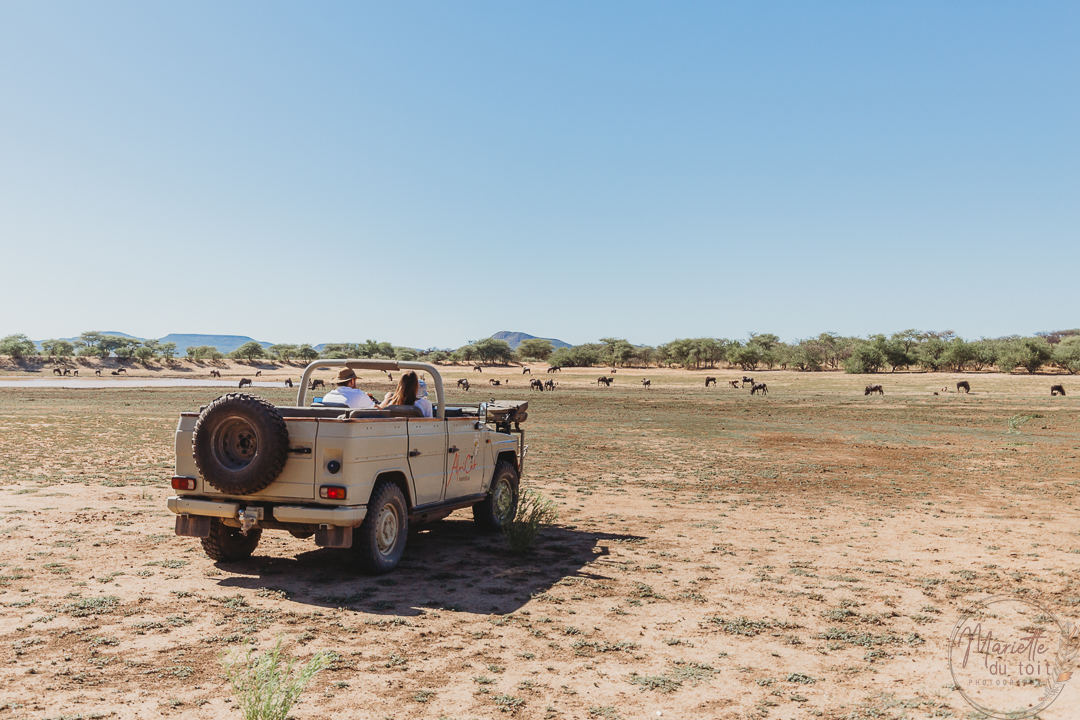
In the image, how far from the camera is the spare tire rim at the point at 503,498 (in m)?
9.87

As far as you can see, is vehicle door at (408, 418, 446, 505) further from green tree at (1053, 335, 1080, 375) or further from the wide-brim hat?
green tree at (1053, 335, 1080, 375)

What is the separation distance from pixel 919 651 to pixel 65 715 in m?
6.06

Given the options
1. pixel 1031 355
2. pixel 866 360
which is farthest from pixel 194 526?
pixel 1031 355

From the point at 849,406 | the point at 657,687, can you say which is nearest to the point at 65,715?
the point at 657,687

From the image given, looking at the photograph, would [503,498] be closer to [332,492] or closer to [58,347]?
[332,492]

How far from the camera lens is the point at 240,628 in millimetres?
5844

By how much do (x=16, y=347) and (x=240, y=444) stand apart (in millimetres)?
122730

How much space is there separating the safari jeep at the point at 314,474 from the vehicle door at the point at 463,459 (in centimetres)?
5

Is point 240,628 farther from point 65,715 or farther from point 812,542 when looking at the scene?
point 812,542

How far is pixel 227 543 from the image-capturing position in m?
7.89

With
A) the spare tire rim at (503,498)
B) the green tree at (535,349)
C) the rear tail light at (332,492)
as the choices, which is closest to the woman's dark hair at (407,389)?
the rear tail light at (332,492)

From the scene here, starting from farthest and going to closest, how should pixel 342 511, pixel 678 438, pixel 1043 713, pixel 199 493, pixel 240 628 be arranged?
pixel 678 438 → pixel 199 493 → pixel 342 511 → pixel 240 628 → pixel 1043 713

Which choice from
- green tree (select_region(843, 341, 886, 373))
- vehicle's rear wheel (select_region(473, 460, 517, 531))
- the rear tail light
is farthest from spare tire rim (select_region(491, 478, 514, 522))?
green tree (select_region(843, 341, 886, 373))

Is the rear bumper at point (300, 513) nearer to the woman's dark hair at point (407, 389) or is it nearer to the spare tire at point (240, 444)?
the spare tire at point (240, 444)
